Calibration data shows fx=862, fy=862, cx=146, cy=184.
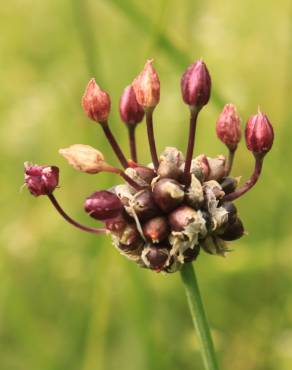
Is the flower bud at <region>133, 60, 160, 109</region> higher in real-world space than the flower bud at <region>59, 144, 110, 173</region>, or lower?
higher

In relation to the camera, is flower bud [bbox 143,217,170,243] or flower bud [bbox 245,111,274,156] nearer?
flower bud [bbox 143,217,170,243]

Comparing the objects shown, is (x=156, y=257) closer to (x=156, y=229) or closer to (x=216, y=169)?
(x=156, y=229)

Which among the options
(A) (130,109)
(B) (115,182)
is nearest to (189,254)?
(A) (130,109)

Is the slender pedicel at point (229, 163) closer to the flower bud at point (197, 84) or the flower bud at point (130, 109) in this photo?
the flower bud at point (197, 84)

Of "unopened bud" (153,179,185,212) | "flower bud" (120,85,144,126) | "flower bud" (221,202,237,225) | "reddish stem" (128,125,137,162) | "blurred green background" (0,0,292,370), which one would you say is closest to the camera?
"unopened bud" (153,179,185,212)

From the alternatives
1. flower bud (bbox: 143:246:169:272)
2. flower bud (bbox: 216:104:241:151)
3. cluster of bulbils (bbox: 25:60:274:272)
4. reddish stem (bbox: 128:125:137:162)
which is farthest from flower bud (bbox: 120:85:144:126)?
flower bud (bbox: 143:246:169:272)

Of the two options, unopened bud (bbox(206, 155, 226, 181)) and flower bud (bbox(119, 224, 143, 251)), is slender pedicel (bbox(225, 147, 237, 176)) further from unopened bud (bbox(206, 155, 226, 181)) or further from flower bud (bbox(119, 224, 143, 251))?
flower bud (bbox(119, 224, 143, 251))
